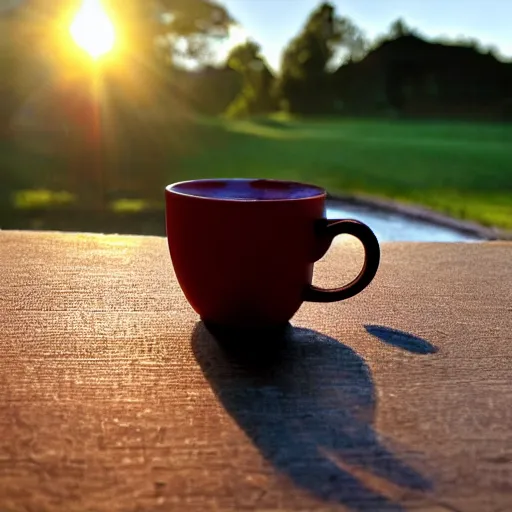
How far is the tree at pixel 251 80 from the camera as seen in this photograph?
1.32 meters

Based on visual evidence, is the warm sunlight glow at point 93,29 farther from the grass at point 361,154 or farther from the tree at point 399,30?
the tree at point 399,30

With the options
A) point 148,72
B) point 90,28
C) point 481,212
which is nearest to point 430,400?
point 481,212

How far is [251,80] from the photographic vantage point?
4.55 feet

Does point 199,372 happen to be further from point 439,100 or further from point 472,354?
point 439,100

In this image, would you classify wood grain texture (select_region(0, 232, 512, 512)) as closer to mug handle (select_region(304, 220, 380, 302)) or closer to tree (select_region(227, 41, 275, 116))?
mug handle (select_region(304, 220, 380, 302))

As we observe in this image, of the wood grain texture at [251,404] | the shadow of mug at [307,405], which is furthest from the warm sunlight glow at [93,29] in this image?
the shadow of mug at [307,405]

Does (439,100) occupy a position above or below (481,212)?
above

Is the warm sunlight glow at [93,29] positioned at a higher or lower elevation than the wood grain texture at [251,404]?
higher

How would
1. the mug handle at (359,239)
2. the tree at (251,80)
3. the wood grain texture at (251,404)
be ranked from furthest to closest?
the tree at (251,80), the mug handle at (359,239), the wood grain texture at (251,404)

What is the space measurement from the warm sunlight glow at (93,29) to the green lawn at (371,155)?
0.38 m

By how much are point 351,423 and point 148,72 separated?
1760 mm

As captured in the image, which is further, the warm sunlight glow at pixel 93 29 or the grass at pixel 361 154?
the grass at pixel 361 154

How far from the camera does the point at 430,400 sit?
0.24 metres

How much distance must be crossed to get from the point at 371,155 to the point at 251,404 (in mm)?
1853
